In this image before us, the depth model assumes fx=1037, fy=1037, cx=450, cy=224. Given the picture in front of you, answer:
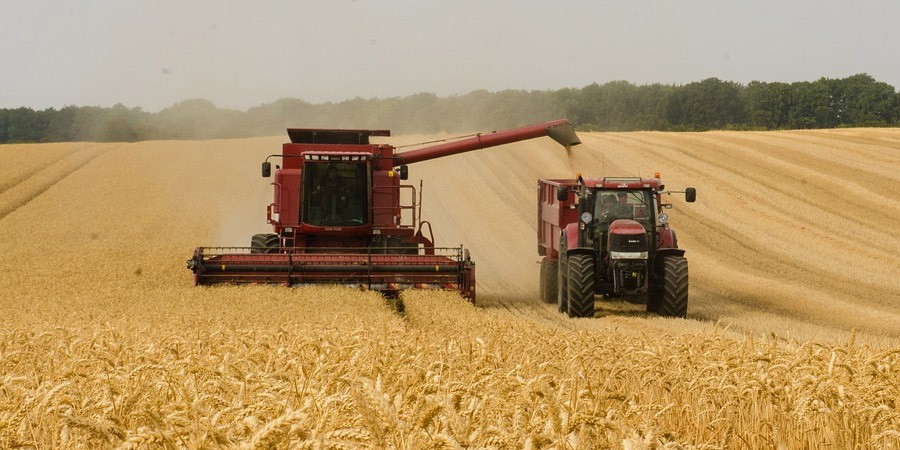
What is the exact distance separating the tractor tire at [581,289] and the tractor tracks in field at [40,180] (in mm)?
21860

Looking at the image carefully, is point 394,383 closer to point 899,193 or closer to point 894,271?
point 894,271

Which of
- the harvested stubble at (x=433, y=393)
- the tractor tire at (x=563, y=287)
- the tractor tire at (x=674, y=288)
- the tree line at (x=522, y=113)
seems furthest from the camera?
the tree line at (x=522, y=113)

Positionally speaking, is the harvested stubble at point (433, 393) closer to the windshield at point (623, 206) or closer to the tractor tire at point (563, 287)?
the tractor tire at point (563, 287)

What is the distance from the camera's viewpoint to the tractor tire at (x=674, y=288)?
14.8 meters

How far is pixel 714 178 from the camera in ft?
111

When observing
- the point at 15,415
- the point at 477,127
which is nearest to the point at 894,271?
the point at 15,415

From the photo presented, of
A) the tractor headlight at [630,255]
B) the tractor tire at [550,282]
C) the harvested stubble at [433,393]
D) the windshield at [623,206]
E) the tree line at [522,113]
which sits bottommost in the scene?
the tractor tire at [550,282]

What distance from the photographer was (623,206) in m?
15.8

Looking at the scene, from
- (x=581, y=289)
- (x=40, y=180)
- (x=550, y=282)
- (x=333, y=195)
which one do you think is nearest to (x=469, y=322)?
(x=581, y=289)

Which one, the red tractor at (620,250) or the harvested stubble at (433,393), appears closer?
the harvested stubble at (433,393)

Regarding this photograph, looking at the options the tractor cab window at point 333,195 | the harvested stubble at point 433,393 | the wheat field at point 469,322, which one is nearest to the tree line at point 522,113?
the wheat field at point 469,322

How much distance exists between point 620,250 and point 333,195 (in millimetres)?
5239

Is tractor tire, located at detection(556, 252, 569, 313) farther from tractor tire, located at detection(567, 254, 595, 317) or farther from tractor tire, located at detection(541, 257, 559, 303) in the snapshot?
tractor tire, located at detection(541, 257, 559, 303)

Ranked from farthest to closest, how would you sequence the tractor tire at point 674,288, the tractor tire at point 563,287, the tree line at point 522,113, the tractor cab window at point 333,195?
the tree line at point 522,113, the tractor cab window at point 333,195, the tractor tire at point 563,287, the tractor tire at point 674,288
